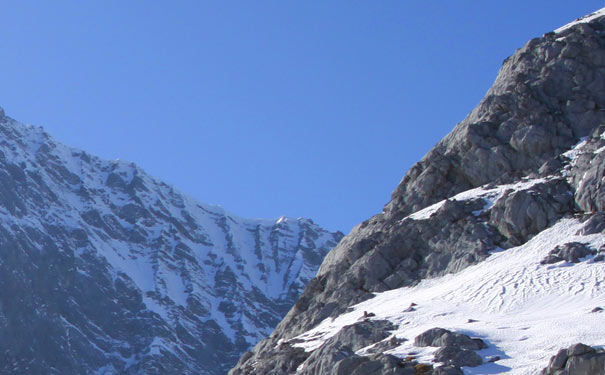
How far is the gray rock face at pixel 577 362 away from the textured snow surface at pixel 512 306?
4.46ft

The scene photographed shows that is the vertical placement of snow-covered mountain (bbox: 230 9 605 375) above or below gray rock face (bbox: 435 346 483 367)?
above

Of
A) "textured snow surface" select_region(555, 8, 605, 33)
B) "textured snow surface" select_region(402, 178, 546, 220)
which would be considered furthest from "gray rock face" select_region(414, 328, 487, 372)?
"textured snow surface" select_region(555, 8, 605, 33)

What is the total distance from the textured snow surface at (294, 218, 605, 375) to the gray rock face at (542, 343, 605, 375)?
1361 mm

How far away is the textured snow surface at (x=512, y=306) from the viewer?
49.7 metres

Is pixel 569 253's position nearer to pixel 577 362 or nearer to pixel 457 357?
pixel 457 357

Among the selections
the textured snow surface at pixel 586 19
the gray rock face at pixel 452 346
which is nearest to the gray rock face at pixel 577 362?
the gray rock face at pixel 452 346

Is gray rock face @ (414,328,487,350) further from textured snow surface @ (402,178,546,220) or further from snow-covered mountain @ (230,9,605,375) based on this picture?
textured snow surface @ (402,178,546,220)

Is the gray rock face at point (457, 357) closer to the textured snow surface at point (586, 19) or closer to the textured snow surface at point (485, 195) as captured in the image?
the textured snow surface at point (485, 195)

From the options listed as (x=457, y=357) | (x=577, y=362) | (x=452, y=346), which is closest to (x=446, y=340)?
(x=452, y=346)

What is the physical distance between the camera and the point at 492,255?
70.3 meters

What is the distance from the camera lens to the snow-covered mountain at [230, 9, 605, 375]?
51.5 m

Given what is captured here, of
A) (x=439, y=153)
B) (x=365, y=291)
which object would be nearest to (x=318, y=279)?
(x=365, y=291)

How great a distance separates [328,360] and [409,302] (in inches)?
514

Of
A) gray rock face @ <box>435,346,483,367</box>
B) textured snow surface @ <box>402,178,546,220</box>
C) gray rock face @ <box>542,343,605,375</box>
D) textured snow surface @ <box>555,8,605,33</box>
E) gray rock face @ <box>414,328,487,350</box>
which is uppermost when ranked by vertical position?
textured snow surface @ <box>555,8,605,33</box>
